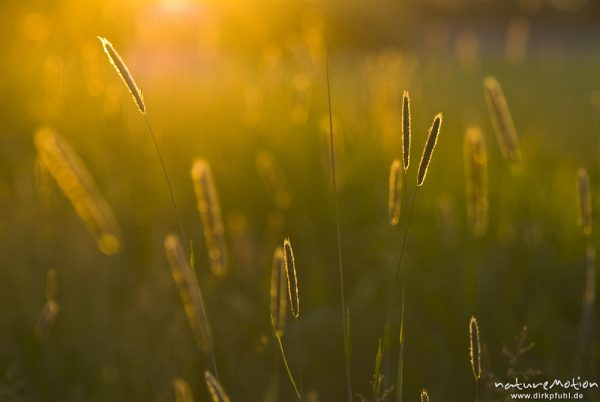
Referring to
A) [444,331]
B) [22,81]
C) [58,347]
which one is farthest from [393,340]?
[22,81]

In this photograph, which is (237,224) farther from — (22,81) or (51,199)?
(22,81)

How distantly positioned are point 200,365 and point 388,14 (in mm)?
13493

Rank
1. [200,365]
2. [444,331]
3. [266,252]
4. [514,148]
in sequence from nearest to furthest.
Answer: [514,148]
[200,365]
[444,331]
[266,252]

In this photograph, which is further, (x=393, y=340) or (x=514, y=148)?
(x=393, y=340)

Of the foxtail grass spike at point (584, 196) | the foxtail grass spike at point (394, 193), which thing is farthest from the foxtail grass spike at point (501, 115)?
the foxtail grass spike at point (394, 193)

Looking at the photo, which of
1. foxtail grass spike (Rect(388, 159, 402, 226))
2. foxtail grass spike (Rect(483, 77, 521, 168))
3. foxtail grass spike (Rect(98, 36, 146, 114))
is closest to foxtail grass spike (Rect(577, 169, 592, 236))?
foxtail grass spike (Rect(483, 77, 521, 168))

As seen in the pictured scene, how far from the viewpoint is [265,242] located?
8.04ft

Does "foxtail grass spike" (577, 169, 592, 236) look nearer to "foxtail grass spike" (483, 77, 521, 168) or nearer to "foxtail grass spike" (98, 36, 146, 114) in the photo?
"foxtail grass spike" (483, 77, 521, 168)

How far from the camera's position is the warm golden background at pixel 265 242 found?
1.88 meters

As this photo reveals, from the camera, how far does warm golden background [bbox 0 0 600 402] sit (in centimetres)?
188

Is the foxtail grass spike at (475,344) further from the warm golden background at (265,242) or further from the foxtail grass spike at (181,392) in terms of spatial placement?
the foxtail grass spike at (181,392)

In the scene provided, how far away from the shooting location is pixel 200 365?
1.86 metres

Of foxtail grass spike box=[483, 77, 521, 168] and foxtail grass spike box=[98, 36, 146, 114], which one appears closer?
foxtail grass spike box=[98, 36, 146, 114]

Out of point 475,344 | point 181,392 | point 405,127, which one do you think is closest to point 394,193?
point 405,127
